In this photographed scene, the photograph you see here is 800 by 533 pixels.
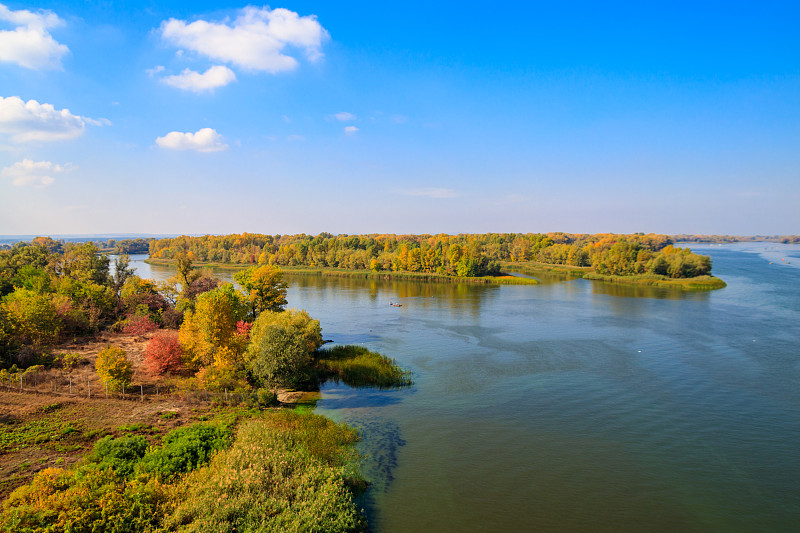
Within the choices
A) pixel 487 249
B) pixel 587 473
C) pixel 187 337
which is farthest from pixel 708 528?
pixel 487 249

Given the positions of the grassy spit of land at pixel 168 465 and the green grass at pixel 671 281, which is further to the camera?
the green grass at pixel 671 281

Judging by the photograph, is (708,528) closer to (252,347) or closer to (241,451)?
(241,451)

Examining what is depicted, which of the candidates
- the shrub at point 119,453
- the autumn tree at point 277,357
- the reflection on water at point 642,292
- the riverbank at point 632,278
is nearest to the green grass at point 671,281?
the riverbank at point 632,278

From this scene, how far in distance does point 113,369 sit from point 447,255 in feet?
315

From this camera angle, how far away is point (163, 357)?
109 ft

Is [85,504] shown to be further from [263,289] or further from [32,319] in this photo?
[263,289]

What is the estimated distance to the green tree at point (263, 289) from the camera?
4919 centimetres

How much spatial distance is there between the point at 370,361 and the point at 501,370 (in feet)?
37.7

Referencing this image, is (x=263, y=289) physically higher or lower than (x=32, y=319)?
higher

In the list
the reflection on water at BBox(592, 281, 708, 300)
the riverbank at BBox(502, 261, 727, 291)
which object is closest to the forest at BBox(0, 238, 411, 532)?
the reflection on water at BBox(592, 281, 708, 300)

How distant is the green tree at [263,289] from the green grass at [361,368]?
11.7 meters

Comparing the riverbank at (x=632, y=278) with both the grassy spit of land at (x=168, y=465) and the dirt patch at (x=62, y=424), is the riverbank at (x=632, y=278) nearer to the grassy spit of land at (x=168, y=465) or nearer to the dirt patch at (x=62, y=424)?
the grassy spit of land at (x=168, y=465)

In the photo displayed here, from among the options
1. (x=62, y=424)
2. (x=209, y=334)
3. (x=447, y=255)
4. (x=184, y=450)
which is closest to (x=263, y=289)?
(x=209, y=334)

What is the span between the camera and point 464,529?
57.9 feet
